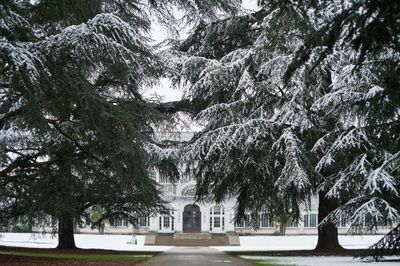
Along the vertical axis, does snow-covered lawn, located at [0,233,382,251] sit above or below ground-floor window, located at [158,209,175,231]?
below

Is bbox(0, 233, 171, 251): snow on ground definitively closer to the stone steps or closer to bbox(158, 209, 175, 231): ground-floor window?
the stone steps

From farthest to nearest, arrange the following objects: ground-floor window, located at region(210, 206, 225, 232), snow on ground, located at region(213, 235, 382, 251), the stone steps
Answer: ground-floor window, located at region(210, 206, 225, 232) → the stone steps → snow on ground, located at region(213, 235, 382, 251)

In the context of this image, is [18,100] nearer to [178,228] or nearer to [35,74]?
[35,74]

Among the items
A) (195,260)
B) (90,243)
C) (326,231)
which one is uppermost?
(326,231)

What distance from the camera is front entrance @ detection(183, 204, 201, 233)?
53.0 m

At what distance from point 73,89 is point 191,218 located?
4584 centimetres

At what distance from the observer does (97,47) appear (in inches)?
319

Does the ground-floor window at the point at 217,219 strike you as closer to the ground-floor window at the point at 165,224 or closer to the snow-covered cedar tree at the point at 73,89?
the ground-floor window at the point at 165,224

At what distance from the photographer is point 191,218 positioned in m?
53.3

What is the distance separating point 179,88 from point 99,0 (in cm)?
988

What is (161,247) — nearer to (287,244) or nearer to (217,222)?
(287,244)

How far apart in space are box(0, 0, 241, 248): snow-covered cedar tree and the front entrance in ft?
130

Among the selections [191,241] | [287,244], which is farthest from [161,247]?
[287,244]

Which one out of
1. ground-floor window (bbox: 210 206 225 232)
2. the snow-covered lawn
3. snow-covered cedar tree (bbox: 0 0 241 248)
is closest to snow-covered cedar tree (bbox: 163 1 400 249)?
snow-covered cedar tree (bbox: 0 0 241 248)
